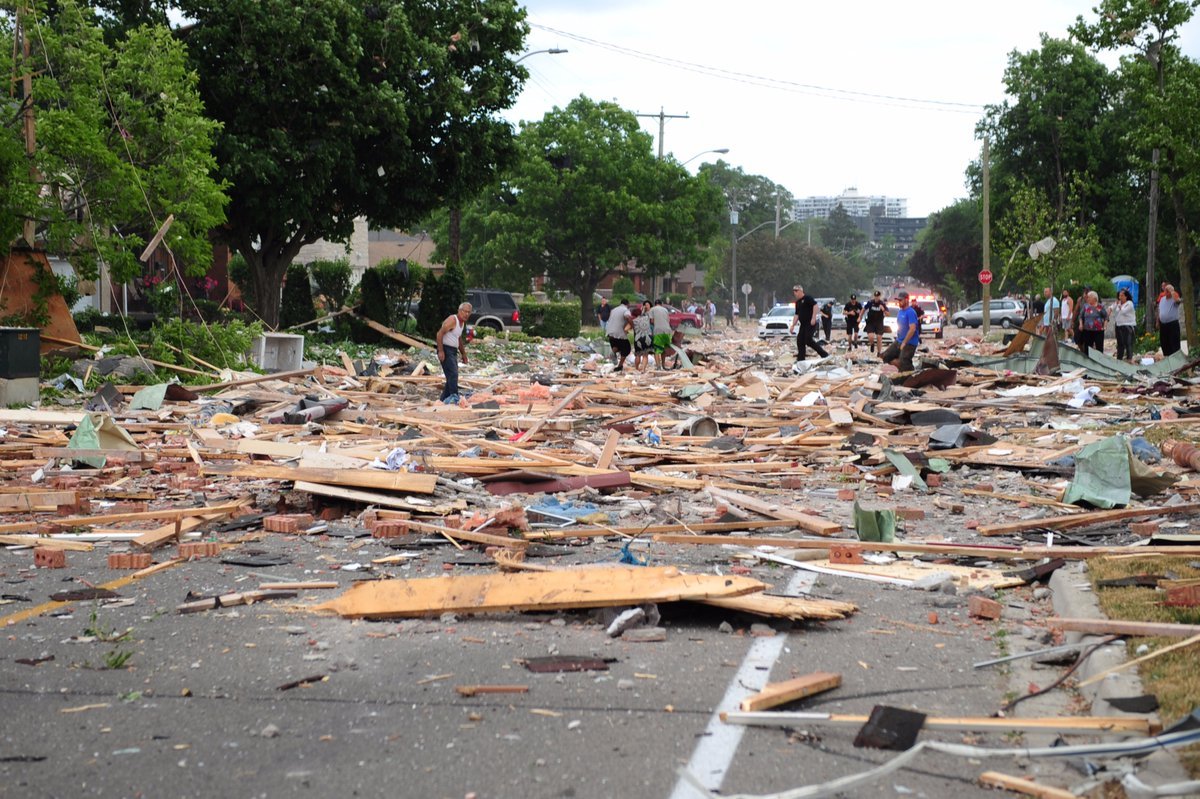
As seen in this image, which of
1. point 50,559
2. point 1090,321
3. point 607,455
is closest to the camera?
point 50,559

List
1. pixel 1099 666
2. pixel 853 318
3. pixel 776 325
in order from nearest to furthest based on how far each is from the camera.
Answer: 1. pixel 1099 666
2. pixel 853 318
3. pixel 776 325

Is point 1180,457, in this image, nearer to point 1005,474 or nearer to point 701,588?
point 1005,474

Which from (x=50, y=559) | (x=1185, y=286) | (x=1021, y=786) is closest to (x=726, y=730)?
(x=1021, y=786)

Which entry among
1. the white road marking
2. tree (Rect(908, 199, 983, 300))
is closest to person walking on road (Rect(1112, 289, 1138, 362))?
the white road marking

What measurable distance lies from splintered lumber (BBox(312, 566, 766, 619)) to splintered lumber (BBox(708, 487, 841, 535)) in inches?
101

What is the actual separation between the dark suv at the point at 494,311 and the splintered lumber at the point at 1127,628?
1557 inches

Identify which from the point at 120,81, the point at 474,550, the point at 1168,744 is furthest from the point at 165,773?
the point at 120,81

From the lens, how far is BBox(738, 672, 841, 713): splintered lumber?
487cm

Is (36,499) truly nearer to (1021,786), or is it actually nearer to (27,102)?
(1021,786)

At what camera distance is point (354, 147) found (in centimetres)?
3341

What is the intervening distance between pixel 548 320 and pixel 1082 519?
129 feet

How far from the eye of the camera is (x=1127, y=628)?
18.4 ft

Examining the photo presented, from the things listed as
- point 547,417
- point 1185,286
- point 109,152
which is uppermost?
point 109,152

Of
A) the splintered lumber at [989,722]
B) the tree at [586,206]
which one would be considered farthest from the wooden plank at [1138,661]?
the tree at [586,206]
